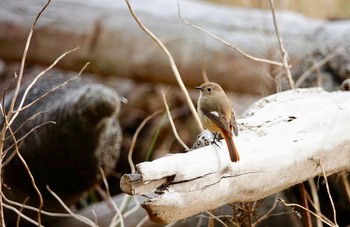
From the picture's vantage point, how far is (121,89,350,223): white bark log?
5.99 ft

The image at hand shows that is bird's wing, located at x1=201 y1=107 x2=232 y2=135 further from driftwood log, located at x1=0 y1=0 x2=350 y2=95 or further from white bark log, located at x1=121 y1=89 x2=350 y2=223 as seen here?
driftwood log, located at x1=0 y1=0 x2=350 y2=95

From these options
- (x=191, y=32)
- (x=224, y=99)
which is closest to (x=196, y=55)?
(x=191, y=32)

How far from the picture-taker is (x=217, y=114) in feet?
7.17

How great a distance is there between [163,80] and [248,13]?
30.9 inches

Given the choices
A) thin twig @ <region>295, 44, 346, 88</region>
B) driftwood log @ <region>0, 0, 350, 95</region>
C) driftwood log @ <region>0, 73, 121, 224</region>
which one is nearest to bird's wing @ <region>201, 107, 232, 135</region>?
driftwood log @ <region>0, 73, 121, 224</region>

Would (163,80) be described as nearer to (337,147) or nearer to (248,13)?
(248,13)

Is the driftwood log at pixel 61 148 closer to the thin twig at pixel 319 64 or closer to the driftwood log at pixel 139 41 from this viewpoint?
the thin twig at pixel 319 64

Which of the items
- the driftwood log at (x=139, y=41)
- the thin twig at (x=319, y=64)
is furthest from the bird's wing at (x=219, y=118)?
the driftwood log at (x=139, y=41)

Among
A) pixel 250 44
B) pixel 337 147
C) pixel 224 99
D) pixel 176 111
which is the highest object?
pixel 224 99

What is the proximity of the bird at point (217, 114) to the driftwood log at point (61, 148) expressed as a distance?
61cm

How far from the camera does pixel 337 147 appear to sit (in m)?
2.33

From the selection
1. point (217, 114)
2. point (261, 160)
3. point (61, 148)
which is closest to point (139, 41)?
point (61, 148)

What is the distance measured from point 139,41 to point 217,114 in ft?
8.05

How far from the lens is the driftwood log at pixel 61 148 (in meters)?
2.87
